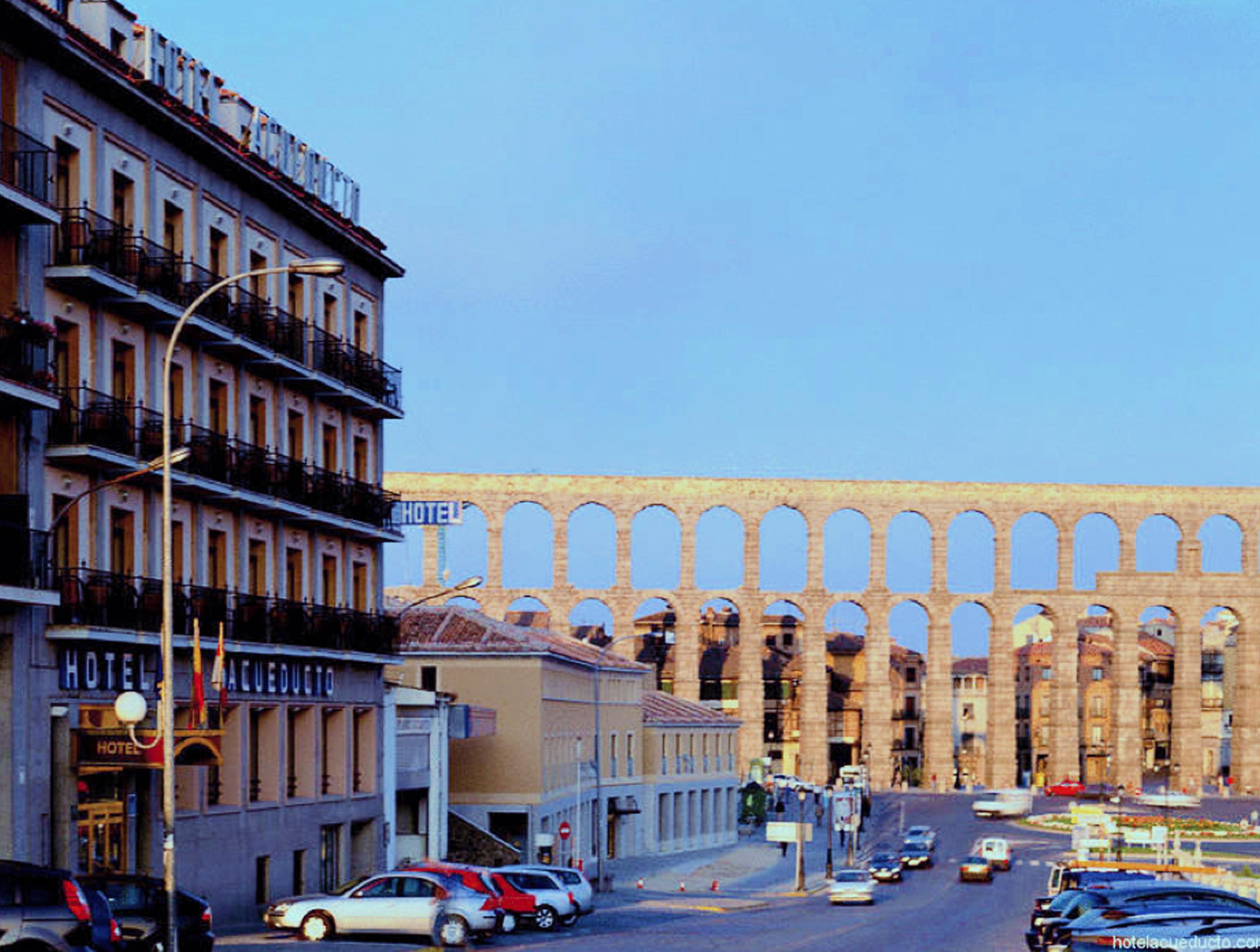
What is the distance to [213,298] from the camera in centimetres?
5097

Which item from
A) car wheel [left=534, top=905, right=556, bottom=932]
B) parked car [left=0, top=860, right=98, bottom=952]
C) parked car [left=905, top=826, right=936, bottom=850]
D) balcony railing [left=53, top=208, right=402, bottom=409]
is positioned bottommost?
parked car [left=905, top=826, right=936, bottom=850]

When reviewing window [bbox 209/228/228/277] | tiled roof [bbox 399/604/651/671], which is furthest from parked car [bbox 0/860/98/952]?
tiled roof [bbox 399/604/651/671]

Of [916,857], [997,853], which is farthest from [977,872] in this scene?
[916,857]

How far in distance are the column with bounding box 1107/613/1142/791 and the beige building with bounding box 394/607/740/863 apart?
58.4 metres

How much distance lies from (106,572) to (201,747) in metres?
4.40

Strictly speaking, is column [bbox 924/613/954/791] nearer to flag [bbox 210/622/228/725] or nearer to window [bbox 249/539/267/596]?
window [bbox 249/539/267/596]

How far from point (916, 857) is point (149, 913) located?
64.7 m

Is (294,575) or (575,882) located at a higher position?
(294,575)

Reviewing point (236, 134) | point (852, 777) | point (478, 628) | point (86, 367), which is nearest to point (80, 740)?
point (86, 367)

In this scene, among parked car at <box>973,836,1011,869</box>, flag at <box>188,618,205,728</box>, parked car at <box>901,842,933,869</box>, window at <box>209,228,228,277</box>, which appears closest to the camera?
flag at <box>188,618,205,728</box>

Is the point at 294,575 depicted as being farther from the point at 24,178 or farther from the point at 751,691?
the point at 751,691

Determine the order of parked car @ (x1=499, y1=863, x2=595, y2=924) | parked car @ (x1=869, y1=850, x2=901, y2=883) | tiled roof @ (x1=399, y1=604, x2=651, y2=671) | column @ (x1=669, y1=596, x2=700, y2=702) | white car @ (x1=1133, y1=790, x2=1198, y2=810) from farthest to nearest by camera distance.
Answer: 1. column @ (x1=669, y1=596, x2=700, y2=702)
2. white car @ (x1=1133, y1=790, x2=1198, y2=810)
3. parked car @ (x1=869, y1=850, x2=901, y2=883)
4. tiled roof @ (x1=399, y1=604, x2=651, y2=671)
5. parked car @ (x1=499, y1=863, x2=595, y2=924)

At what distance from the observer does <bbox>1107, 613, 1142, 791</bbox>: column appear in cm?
16250

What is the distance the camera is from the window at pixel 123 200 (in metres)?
46.7
